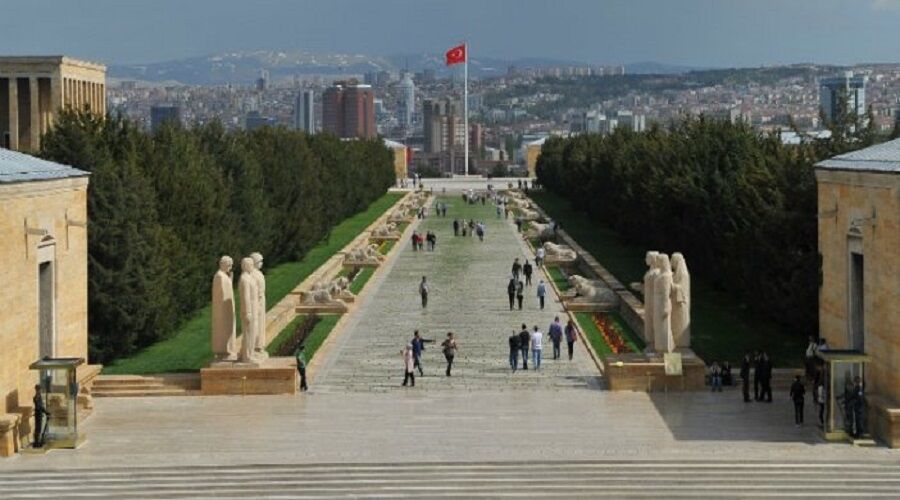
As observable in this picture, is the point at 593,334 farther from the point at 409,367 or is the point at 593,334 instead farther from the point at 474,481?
the point at 474,481

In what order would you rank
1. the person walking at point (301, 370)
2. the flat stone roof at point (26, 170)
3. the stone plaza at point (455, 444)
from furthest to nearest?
1. the person walking at point (301, 370)
2. the flat stone roof at point (26, 170)
3. the stone plaza at point (455, 444)

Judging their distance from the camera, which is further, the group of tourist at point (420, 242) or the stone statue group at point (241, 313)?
the group of tourist at point (420, 242)

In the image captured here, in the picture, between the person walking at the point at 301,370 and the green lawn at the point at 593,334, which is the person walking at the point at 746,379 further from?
the person walking at the point at 301,370

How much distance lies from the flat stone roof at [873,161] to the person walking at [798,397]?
3961mm

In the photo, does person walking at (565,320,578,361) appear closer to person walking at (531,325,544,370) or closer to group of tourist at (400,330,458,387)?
person walking at (531,325,544,370)

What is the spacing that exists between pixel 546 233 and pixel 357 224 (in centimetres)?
1791

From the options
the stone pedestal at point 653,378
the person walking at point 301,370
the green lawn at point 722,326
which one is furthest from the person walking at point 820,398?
the person walking at point 301,370

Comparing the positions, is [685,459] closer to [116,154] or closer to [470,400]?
[470,400]

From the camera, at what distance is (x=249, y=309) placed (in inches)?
1208

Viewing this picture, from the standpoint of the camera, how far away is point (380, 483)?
23078 mm

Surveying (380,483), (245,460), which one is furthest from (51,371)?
(380,483)

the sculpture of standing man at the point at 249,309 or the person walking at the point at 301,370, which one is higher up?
the sculpture of standing man at the point at 249,309

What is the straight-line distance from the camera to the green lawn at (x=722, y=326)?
3609 centimetres

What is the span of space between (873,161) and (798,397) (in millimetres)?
4472
